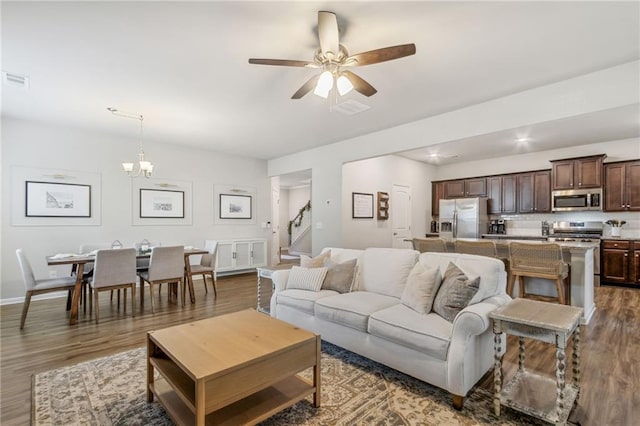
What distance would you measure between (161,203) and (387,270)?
4832 millimetres

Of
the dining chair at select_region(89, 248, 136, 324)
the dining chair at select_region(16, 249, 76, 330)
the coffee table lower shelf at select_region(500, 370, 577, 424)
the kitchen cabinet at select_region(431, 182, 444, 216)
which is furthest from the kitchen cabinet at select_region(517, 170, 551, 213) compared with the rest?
the dining chair at select_region(16, 249, 76, 330)

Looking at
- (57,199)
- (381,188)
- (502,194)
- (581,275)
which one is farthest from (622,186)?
(57,199)

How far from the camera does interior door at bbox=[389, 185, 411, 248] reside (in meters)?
7.10

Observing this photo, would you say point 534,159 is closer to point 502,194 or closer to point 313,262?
point 502,194

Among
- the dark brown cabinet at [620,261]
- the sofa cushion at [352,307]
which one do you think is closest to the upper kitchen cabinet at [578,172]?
the dark brown cabinet at [620,261]

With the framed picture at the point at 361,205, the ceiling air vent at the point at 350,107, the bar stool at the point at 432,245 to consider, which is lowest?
the bar stool at the point at 432,245

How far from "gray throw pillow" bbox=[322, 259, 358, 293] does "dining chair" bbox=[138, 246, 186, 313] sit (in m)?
2.37

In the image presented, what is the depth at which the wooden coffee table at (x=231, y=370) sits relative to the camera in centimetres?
160

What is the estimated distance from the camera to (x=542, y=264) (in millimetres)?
3812

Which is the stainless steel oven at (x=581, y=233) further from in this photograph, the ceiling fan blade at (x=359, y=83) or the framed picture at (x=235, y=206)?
the framed picture at (x=235, y=206)

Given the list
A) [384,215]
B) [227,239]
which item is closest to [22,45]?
[227,239]

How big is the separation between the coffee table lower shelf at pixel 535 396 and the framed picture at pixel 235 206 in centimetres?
598

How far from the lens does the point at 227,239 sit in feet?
22.5

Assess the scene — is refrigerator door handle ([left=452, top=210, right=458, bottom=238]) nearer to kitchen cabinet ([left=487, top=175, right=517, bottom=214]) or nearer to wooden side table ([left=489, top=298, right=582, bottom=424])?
kitchen cabinet ([left=487, top=175, right=517, bottom=214])
